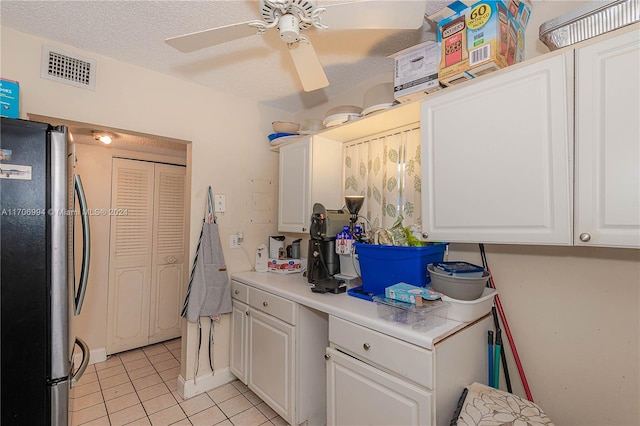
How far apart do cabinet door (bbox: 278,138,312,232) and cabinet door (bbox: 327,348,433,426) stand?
1.03 meters

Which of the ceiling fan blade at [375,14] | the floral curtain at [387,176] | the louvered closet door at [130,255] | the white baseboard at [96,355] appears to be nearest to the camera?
the ceiling fan blade at [375,14]

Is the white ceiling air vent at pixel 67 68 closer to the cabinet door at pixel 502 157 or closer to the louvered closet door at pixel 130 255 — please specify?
the louvered closet door at pixel 130 255

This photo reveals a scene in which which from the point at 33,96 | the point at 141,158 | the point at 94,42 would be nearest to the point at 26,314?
the point at 33,96

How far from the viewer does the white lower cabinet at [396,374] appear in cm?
109

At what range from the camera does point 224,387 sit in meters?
2.25

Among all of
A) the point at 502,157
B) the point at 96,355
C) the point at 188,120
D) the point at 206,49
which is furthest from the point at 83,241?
the point at 96,355

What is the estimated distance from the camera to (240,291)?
219cm

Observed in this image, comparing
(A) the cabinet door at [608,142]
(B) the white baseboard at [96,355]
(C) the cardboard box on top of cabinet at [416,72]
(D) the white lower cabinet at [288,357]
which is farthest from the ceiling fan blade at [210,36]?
(B) the white baseboard at [96,355]

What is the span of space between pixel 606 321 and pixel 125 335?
3633 millimetres

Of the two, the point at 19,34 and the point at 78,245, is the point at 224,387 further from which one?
the point at 19,34

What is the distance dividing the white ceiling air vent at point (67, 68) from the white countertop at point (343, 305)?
5.25ft

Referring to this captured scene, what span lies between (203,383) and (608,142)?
106 inches

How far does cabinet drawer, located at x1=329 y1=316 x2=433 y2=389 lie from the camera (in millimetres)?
1084

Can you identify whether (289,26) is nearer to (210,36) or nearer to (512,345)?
(210,36)
